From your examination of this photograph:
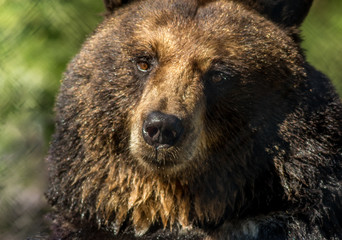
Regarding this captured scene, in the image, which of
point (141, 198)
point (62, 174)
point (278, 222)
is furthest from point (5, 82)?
point (278, 222)

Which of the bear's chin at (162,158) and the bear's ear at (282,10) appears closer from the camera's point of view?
the bear's chin at (162,158)

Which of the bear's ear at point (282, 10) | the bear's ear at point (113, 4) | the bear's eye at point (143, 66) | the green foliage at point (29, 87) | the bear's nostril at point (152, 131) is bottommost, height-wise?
the green foliage at point (29, 87)

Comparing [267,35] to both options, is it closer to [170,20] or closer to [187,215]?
[170,20]

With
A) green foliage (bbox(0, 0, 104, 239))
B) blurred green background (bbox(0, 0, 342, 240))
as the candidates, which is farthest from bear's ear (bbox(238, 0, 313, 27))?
green foliage (bbox(0, 0, 104, 239))

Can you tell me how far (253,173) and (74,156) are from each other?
1235 mm

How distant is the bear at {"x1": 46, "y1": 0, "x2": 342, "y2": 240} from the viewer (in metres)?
3.83

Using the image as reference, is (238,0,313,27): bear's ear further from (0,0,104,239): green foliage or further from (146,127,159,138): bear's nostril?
(0,0,104,239): green foliage

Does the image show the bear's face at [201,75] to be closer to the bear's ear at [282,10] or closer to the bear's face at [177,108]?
the bear's face at [177,108]

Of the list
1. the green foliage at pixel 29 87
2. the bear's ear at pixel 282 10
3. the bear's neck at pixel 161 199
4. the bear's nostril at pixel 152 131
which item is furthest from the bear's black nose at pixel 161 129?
the green foliage at pixel 29 87

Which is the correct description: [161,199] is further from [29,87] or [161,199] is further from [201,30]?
[29,87]

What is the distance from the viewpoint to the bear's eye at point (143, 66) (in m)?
4.00

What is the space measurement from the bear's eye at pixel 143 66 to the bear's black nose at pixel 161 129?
1.59 ft

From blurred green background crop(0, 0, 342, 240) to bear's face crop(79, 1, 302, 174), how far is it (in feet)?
4.75

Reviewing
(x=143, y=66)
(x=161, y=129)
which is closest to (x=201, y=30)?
(x=143, y=66)
